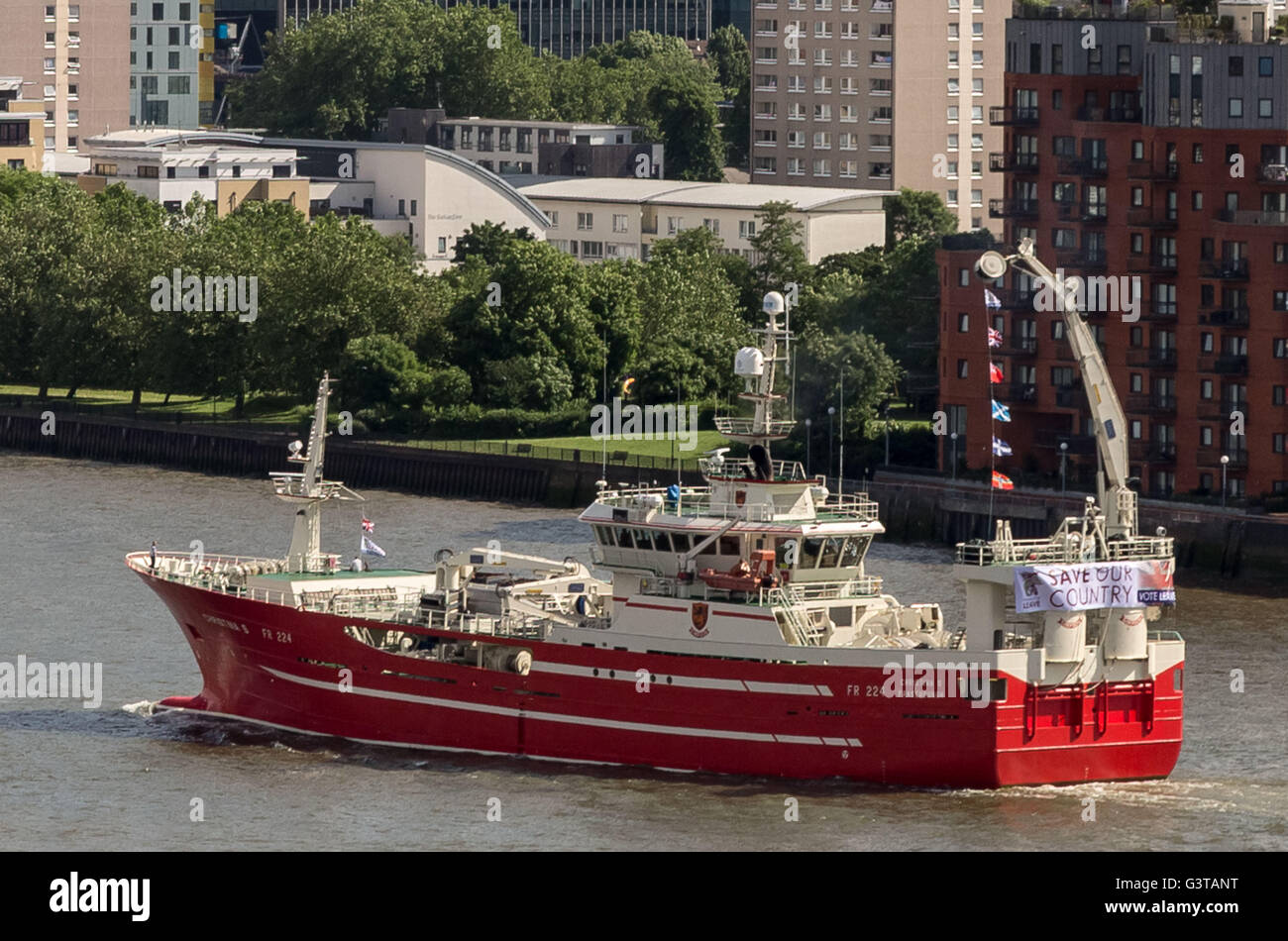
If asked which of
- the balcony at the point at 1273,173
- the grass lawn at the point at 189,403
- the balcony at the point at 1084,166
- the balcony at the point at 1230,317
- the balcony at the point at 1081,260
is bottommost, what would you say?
the grass lawn at the point at 189,403

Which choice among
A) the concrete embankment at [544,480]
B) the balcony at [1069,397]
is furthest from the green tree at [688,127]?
the balcony at [1069,397]

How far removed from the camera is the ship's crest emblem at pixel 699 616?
59.2 metres

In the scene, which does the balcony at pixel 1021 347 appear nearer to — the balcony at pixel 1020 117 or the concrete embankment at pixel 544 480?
the concrete embankment at pixel 544 480

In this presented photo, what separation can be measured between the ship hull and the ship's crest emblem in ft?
1.65

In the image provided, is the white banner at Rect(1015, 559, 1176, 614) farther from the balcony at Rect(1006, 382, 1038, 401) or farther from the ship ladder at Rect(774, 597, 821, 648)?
the balcony at Rect(1006, 382, 1038, 401)

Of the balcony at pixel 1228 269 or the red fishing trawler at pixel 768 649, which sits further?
the balcony at pixel 1228 269

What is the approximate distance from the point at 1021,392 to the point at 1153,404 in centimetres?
532

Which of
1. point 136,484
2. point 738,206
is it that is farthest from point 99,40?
point 136,484

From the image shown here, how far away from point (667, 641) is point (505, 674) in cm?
384

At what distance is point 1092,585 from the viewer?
57.7m

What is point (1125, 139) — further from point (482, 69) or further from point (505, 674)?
point (482, 69)

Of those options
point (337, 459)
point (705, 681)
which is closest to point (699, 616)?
point (705, 681)

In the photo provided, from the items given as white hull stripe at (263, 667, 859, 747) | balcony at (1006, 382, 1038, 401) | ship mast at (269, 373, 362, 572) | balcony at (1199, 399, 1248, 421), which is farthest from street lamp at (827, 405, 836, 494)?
white hull stripe at (263, 667, 859, 747)

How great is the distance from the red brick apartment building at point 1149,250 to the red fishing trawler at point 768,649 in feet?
110
